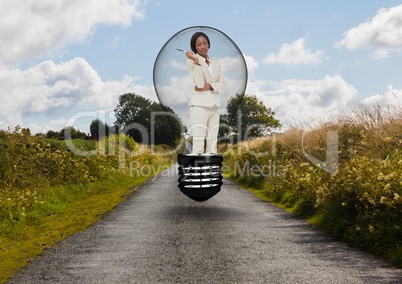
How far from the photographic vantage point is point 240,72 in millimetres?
8547

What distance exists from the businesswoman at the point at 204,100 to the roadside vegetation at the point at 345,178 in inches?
149

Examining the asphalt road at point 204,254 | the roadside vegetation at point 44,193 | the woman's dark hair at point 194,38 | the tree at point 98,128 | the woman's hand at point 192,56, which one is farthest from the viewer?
the tree at point 98,128

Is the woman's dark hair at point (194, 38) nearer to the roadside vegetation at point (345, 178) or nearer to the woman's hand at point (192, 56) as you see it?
the woman's hand at point (192, 56)

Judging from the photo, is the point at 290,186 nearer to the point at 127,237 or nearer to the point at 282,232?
the point at 282,232

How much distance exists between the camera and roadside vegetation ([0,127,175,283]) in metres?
12.0

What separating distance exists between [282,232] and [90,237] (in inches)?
169

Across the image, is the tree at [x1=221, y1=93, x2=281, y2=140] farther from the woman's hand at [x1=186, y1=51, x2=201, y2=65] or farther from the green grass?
the woman's hand at [x1=186, y1=51, x2=201, y2=65]

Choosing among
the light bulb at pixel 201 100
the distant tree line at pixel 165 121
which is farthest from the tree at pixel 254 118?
the light bulb at pixel 201 100

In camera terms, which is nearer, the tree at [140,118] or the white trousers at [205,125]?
the white trousers at [205,125]

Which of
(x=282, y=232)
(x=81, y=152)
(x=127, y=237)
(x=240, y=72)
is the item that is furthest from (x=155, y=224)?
(x=81, y=152)

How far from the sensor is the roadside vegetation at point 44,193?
12.0 meters

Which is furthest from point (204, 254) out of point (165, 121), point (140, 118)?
point (140, 118)

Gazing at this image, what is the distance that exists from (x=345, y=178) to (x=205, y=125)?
5.55 metres

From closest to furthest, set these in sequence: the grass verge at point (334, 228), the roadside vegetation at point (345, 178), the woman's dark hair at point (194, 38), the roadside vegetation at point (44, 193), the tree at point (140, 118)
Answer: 1. the woman's dark hair at point (194, 38)
2. the grass verge at point (334, 228)
3. the roadside vegetation at point (345, 178)
4. the roadside vegetation at point (44, 193)
5. the tree at point (140, 118)
